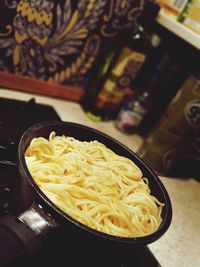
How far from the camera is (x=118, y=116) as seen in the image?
1.22 metres

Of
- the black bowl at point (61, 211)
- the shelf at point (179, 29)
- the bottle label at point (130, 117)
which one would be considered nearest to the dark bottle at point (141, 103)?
the bottle label at point (130, 117)

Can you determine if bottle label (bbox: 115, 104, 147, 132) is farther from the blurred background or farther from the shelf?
the shelf

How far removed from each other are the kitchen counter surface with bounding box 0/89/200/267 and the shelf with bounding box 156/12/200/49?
406 millimetres

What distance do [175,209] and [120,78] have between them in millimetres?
485

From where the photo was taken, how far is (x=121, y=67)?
3.64ft

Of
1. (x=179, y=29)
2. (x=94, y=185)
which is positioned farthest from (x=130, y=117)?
(x=94, y=185)

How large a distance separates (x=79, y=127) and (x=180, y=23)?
0.57m

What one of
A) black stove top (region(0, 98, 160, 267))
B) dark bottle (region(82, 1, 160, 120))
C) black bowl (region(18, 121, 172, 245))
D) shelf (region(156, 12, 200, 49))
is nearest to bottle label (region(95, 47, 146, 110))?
dark bottle (region(82, 1, 160, 120))

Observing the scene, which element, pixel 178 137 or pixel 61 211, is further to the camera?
pixel 178 137

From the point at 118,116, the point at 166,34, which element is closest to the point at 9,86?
the point at 118,116

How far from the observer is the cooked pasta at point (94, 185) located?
552 mm

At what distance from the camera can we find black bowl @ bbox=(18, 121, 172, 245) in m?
0.48

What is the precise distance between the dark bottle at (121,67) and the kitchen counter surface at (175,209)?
6cm

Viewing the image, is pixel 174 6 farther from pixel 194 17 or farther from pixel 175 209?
pixel 175 209
